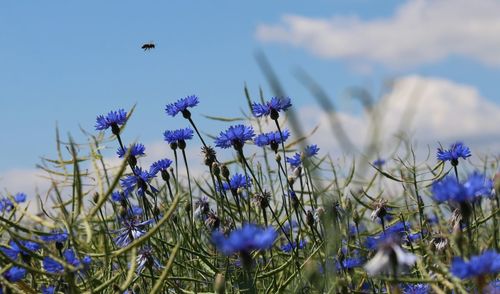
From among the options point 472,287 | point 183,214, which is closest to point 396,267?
point 472,287

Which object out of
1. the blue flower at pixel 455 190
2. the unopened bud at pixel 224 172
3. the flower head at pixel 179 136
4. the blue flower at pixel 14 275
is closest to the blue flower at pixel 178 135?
the flower head at pixel 179 136

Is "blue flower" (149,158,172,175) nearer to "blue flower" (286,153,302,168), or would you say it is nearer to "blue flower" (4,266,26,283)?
"blue flower" (286,153,302,168)

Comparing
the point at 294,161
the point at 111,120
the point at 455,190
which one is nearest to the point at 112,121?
the point at 111,120

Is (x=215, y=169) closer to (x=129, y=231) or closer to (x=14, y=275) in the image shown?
(x=129, y=231)

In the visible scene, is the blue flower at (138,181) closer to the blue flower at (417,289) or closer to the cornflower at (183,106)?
the cornflower at (183,106)

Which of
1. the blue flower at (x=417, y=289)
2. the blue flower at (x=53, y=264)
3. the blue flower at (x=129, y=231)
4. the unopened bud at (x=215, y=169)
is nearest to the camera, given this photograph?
the blue flower at (x=53, y=264)

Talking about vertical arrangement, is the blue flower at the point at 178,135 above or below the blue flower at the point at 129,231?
above
